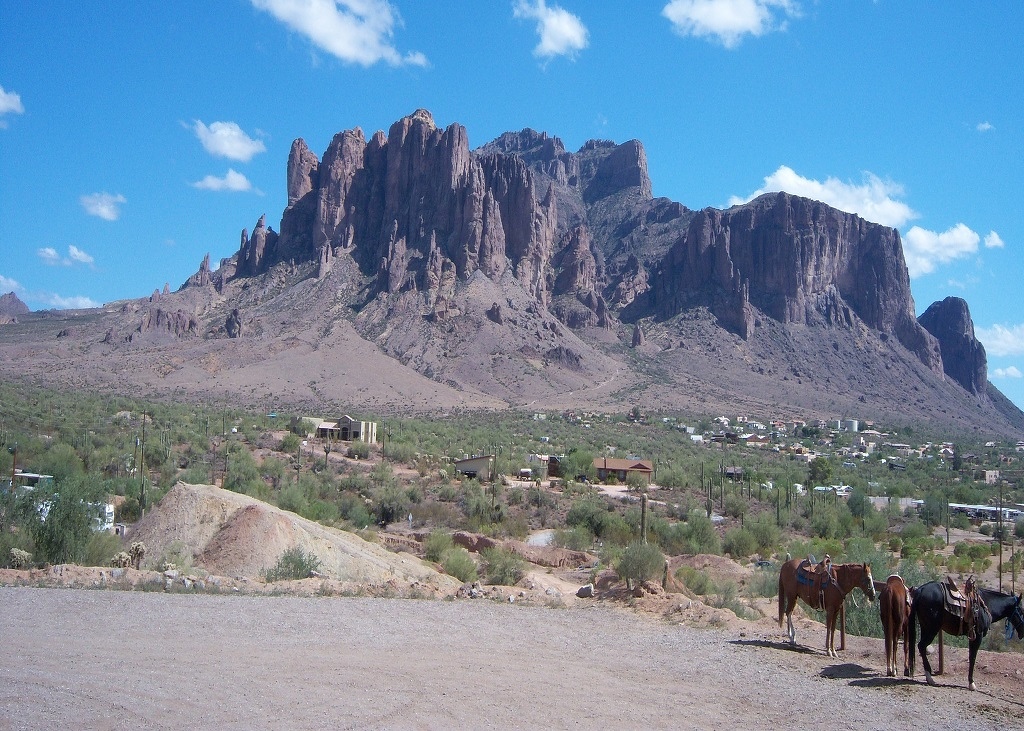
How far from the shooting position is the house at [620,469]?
59094 millimetres

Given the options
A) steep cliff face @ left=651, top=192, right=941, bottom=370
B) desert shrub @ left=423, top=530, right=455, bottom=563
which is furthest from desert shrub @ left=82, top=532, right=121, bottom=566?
steep cliff face @ left=651, top=192, right=941, bottom=370

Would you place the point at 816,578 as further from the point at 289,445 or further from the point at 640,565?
the point at 289,445

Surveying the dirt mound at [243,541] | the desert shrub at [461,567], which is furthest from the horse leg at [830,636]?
the desert shrub at [461,567]

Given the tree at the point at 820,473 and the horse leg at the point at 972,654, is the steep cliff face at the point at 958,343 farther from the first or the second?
the horse leg at the point at 972,654

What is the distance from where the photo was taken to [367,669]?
37.4 ft

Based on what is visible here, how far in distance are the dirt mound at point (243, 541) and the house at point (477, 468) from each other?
29090mm

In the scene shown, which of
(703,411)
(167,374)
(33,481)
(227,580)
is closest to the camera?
(227,580)

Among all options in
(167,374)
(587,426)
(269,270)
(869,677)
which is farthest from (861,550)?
(269,270)

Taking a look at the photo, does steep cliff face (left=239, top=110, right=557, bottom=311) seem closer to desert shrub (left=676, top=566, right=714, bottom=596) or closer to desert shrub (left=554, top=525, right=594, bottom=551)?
desert shrub (left=554, top=525, right=594, bottom=551)

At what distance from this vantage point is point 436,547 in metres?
27.0

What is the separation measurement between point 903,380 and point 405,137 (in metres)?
97.5

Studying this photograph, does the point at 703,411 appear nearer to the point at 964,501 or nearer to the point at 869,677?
the point at 964,501

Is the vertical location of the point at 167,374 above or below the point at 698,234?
below

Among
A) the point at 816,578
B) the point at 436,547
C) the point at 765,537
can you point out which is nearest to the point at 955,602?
the point at 816,578
